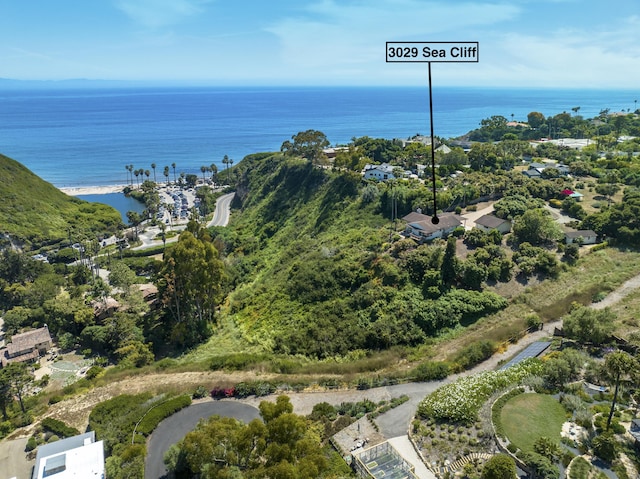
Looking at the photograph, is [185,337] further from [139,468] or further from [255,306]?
[139,468]

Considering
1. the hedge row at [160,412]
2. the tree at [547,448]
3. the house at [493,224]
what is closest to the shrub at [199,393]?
the hedge row at [160,412]

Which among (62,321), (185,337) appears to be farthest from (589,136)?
(62,321)

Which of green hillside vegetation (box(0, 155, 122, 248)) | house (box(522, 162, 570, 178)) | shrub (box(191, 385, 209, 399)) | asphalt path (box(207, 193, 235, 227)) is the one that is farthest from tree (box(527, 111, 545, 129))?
shrub (box(191, 385, 209, 399))

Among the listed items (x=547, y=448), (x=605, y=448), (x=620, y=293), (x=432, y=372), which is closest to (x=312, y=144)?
(x=620, y=293)

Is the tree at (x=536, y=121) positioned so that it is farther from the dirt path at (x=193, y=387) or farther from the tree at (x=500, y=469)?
the tree at (x=500, y=469)

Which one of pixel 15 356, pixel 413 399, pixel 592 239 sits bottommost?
pixel 15 356

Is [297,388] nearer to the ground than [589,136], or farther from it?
nearer to the ground
